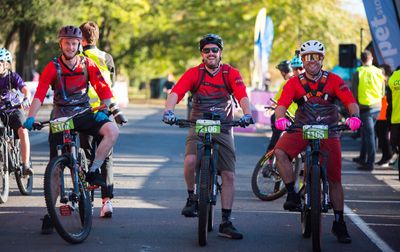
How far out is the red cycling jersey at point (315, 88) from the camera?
9.66 metres

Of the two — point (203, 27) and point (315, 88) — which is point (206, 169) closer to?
point (315, 88)

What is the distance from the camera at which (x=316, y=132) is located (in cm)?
920

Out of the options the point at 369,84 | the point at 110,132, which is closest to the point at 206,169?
the point at 110,132

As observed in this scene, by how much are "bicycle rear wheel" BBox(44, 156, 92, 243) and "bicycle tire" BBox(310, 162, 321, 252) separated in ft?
6.49

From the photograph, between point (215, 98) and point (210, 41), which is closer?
point (210, 41)

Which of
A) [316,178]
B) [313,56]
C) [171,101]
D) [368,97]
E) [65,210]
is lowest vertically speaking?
[65,210]

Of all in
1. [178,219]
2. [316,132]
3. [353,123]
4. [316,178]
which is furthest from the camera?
[178,219]

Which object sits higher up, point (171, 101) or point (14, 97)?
point (171, 101)

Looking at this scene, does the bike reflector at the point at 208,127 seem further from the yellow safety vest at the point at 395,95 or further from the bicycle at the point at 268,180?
the yellow safety vest at the point at 395,95

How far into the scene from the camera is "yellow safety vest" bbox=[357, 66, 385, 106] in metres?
18.2

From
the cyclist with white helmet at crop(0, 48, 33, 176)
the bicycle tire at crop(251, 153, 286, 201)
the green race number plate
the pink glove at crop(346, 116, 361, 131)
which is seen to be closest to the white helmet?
the pink glove at crop(346, 116, 361, 131)

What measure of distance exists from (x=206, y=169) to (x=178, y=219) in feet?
6.17

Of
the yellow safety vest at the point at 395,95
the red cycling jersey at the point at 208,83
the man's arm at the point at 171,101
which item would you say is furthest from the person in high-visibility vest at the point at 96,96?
the yellow safety vest at the point at 395,95

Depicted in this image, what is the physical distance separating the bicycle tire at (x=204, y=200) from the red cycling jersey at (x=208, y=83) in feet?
2.62
